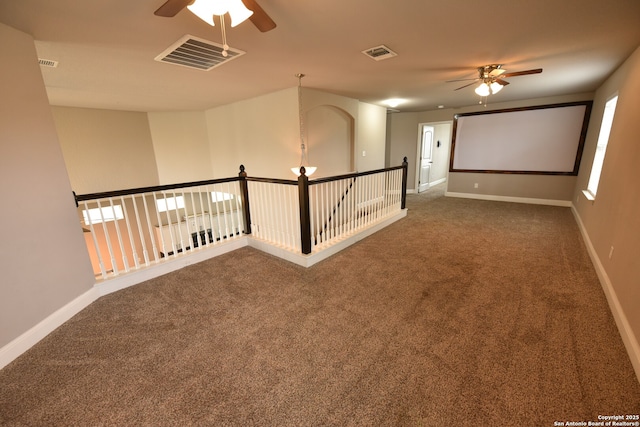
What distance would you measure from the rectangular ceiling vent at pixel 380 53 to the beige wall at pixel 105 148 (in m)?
6.55

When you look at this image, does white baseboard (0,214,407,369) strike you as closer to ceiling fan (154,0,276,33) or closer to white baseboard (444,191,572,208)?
ceiling fan (154,0,276,33)

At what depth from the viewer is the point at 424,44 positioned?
98.7 inches

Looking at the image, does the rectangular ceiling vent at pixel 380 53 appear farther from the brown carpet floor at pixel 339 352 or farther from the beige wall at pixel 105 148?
the beige wall at pixel 105 148

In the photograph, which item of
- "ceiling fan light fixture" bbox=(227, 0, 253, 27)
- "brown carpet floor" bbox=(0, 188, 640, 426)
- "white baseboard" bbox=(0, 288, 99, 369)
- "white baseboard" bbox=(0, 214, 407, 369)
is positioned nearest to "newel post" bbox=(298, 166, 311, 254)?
"white baseboard" bbox=(0, 214, 407, 369)

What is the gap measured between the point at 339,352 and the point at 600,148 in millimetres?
5187

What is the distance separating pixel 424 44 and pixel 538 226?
388cm

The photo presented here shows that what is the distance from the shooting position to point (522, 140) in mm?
5977

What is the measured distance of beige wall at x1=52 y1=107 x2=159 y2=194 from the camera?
564 centimetres

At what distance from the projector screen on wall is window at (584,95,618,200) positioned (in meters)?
1.66

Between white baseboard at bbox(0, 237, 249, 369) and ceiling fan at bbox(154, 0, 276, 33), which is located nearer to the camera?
ceiling fan at bbox(154, 0, 276, 33)

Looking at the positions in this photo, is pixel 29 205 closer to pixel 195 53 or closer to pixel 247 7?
pixel 195 53

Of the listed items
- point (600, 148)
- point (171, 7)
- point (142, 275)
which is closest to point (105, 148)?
point (142, 275)

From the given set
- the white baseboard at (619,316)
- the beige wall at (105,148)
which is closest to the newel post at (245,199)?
the white baseboard at (619,316)

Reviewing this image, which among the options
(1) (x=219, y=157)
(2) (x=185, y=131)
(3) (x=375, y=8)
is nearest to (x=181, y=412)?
(3) (x=375, y=8)
